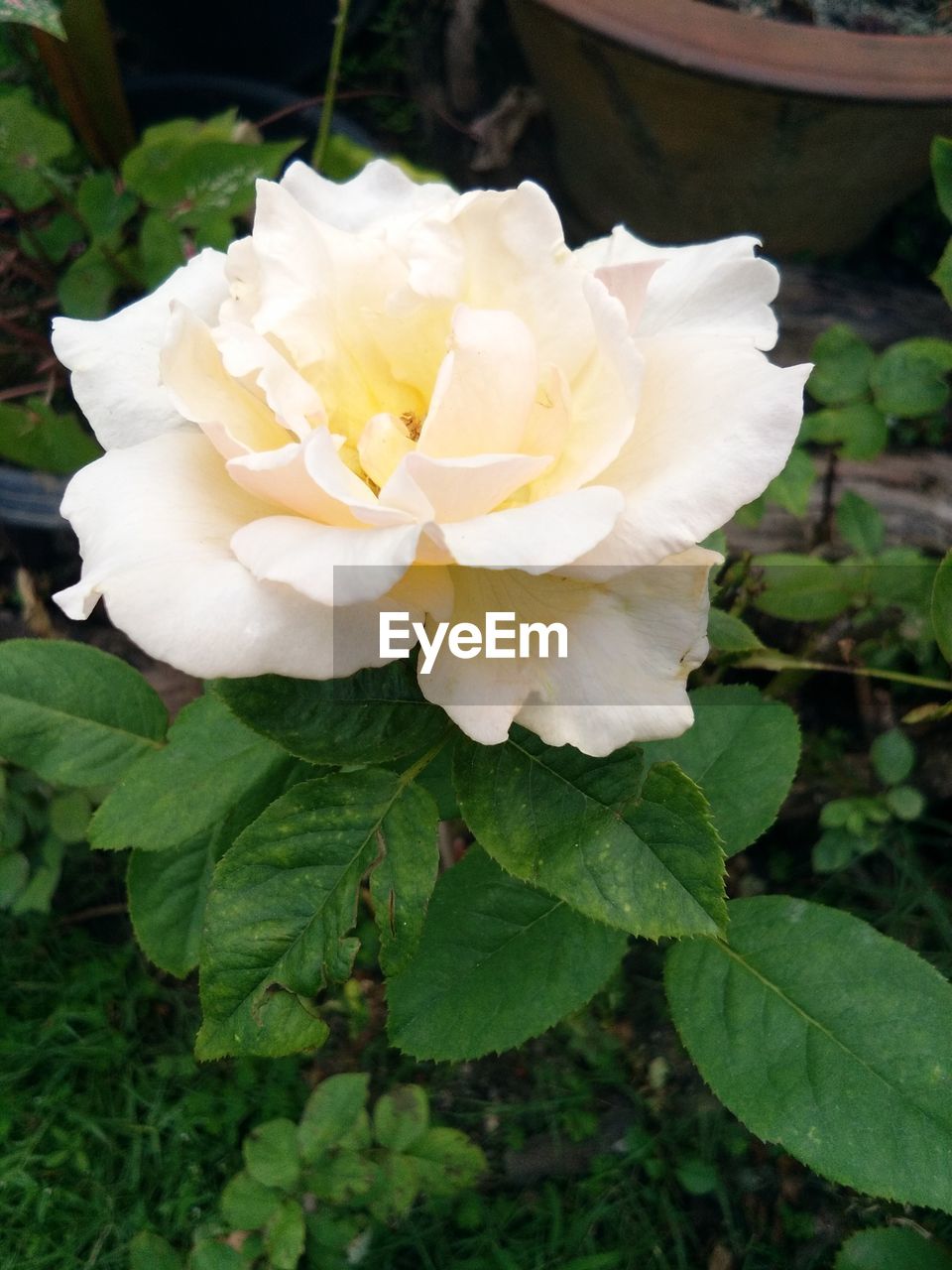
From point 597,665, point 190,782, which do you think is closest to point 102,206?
point 190,782

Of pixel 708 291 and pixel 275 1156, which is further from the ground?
pixel 708 291

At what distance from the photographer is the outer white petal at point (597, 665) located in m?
0.52

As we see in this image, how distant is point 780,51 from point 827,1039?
3.89 feet

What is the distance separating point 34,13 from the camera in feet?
3.37

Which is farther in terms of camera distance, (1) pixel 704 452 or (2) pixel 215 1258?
(2) pixel 215 1258

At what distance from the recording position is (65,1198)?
119 cm

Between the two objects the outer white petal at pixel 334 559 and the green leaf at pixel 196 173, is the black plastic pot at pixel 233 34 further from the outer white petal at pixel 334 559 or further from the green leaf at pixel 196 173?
the outer white petal at pixel 334 559

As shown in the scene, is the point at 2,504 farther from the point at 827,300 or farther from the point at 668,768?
the point at 827,300

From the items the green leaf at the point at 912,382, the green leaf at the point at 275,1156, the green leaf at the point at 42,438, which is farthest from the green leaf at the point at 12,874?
the green leaf at the point at 912,382

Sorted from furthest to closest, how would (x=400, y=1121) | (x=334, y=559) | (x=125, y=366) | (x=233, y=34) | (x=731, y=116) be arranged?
1. (x=233, y=34)
2. (x=731, y=116)
3. (x=400, y=1121)
4. (x=125, y=366)
5. (x=334, y=559)

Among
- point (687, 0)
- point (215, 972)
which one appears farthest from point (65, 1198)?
point (687, 0)

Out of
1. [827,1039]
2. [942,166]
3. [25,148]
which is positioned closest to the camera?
[827,1039]

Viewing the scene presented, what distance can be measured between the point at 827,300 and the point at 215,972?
151 cm

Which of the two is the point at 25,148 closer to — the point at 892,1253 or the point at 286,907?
the point at 286,907
